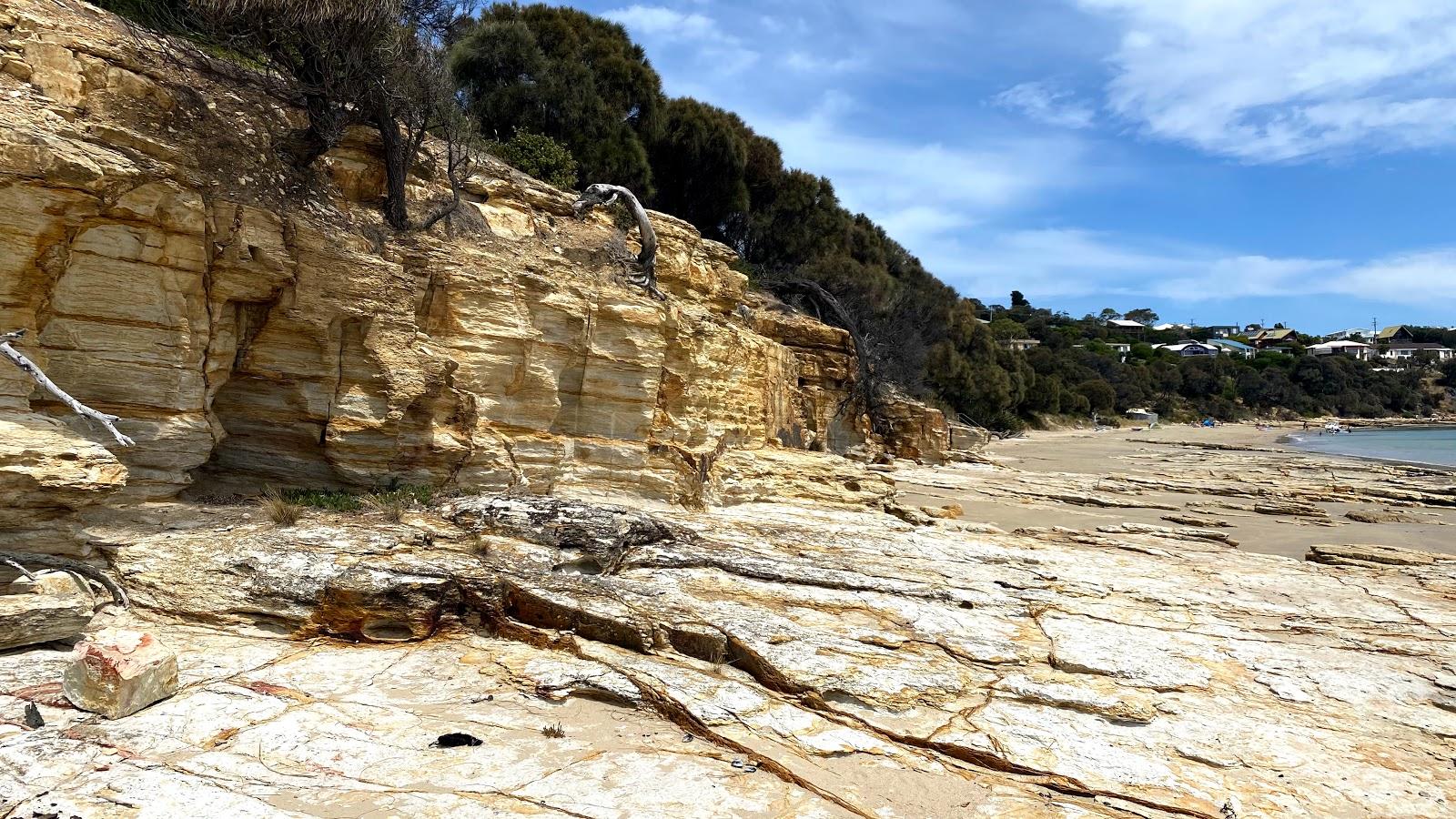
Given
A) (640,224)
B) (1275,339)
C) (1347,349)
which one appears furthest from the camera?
(1275,339)

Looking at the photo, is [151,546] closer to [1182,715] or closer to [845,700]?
[845,700]

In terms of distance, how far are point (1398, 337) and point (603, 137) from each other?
17201 centimetres

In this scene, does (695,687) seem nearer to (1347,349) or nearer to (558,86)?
(558,86)

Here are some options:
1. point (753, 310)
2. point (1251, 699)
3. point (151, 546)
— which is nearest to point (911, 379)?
point (753, 310)

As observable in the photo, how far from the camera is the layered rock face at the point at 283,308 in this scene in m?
6.73

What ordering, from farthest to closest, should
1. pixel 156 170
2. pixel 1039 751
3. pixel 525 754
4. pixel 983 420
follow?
pixel 983 420, pixel 156 170, pixel 1039 751, pixel 525 754

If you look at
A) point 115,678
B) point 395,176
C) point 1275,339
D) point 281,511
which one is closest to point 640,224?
point 395,176

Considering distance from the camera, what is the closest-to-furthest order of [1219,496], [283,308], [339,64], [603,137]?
[283,308]
[339,64]
[603,137]
[1219,496]

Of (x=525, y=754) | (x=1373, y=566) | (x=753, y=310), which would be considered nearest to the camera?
(x=525, y=754)

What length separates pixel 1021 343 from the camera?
84.0 m

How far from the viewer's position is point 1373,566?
13102mm

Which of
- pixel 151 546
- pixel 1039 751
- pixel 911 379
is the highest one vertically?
pixel 911 379

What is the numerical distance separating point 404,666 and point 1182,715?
231 inches

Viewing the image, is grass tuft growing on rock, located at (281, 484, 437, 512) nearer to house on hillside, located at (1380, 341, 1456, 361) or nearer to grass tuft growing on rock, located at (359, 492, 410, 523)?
grass tuft growing on rock, located at (359, 492, 410, 523)
